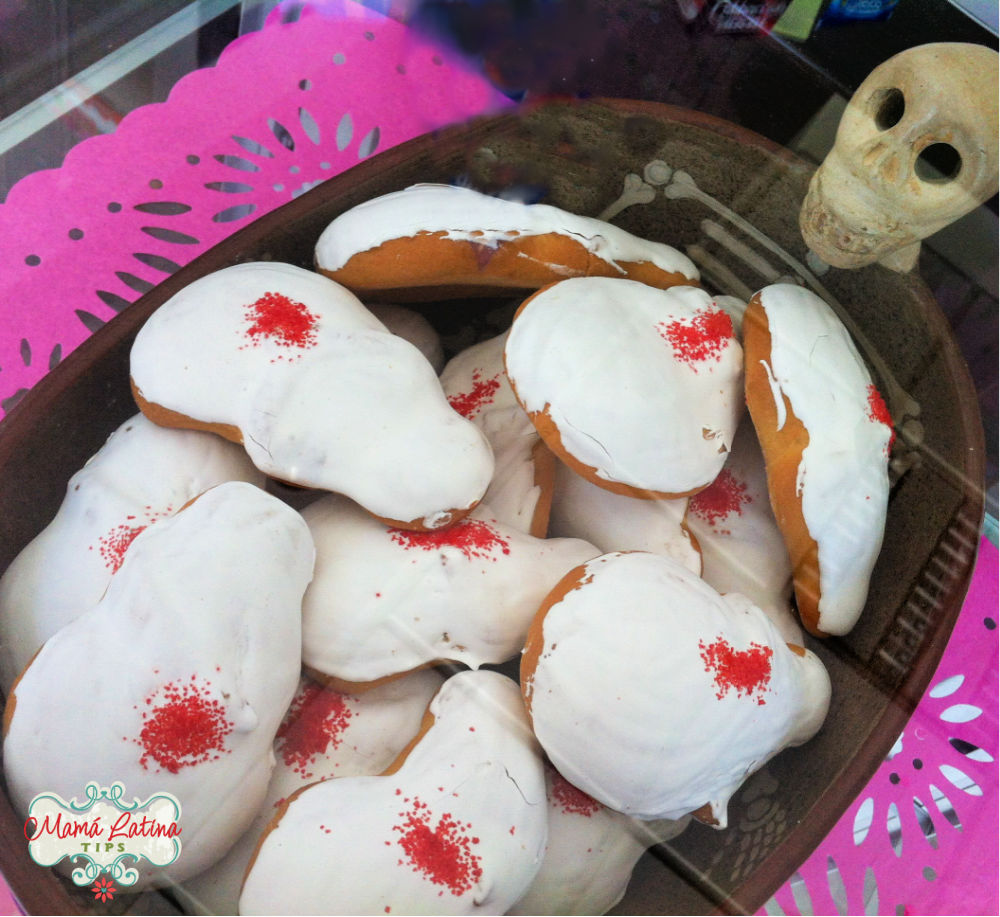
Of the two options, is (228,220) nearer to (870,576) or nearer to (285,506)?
(285,506)

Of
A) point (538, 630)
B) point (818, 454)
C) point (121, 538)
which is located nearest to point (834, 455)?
point (818, 454)

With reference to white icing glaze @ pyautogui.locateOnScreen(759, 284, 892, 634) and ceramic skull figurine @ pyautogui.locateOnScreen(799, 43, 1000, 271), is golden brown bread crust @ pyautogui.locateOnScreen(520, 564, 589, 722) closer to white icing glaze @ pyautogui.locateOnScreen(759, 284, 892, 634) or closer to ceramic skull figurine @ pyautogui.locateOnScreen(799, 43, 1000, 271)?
white icing glaze @ pyautogui.locateOnScreen(759, 284, 892, 634)

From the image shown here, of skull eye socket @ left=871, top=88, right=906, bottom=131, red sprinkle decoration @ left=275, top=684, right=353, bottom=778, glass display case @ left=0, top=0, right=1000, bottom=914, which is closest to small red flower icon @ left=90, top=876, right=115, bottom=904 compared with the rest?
glass display case @ left=0, top=0, right=1000, bottom=914

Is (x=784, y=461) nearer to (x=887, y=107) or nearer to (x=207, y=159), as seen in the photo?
(x=887, y=107)

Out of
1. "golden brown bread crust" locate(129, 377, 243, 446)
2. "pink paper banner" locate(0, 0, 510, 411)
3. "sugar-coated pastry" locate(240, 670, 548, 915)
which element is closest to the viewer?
"sugar-coated pastry" locate(240, 670, 548, 915)

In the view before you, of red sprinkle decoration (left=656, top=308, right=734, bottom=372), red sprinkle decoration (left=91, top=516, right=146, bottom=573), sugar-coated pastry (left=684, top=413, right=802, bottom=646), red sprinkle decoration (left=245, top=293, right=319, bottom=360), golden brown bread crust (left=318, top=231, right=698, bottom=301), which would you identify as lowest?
red sprinkle decoration (left=91, top=516, right=146, bottom=573)

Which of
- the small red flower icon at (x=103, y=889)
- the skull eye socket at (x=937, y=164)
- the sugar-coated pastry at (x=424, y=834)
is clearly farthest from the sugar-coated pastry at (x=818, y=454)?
the small red flower icon at (x=103, y=889)

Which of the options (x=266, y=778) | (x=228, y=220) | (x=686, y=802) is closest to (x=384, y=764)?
(x=266, y=778)
